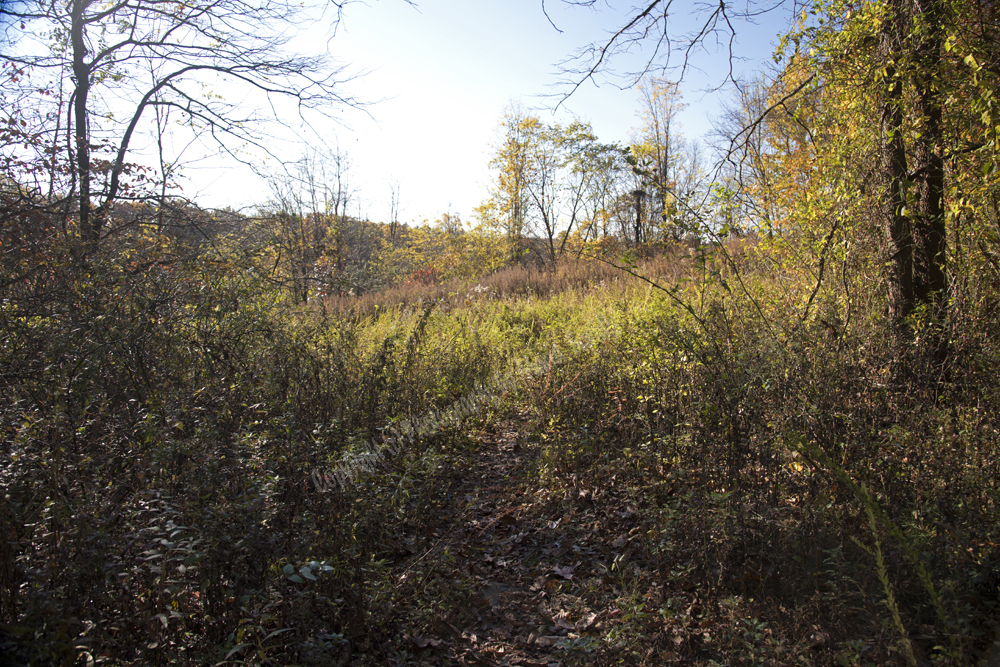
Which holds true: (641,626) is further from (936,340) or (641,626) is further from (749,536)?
(936,340)

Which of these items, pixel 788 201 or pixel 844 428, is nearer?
pixel 844 428

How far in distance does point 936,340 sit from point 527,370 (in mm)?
4049

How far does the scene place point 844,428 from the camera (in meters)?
3.23

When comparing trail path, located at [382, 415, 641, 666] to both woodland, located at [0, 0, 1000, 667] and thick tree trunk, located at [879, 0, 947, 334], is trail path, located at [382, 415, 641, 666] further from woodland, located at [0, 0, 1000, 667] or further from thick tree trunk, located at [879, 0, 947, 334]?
thick tree trunk, located at [879, 0, 947, 334]

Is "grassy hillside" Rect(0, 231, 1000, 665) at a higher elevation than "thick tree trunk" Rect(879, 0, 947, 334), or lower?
lower

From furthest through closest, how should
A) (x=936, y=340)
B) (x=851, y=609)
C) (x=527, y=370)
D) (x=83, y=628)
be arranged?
(x=527, y=370)
(x=936, y=340)
(x=851, y=609)
(x=83, y=628)

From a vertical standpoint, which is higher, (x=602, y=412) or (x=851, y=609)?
(x=602, y=412)

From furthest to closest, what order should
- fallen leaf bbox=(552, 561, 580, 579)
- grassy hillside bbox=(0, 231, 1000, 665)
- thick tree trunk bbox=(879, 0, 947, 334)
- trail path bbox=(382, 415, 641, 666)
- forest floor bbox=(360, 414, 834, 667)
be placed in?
thick tree trunk bbox=(879, 0, 947, 334)
fallen leaf bbox=(552, 561, 580, 579)
trail path bbox=(382, 415, 641, 666)
forest floor bbox=(360, 414, 834, 667)
grassy hillside bbox=(0, 231, 1000, 665)

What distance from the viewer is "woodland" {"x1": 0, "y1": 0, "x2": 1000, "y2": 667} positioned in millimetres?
2428

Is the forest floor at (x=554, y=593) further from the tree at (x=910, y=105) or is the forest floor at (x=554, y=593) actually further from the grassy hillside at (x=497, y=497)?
the tree at (x=910, y=105)

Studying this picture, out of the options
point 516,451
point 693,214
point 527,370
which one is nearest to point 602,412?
point 516,451

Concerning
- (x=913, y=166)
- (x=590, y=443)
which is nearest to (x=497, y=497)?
(x=590, y=443)

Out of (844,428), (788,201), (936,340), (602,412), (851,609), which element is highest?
(788,201)

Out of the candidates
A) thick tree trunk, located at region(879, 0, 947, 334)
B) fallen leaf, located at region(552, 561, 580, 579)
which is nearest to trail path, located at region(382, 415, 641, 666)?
fallen leaf, located at region(552, 561, 580, 579)
